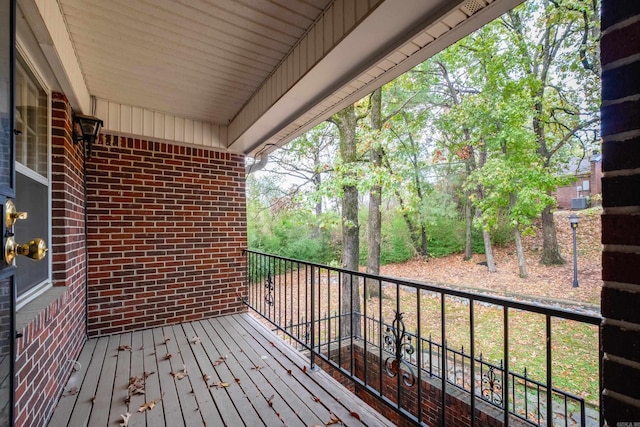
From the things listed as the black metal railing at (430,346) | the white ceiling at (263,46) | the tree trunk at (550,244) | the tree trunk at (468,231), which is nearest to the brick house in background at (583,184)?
the tree trunk at (550,244)

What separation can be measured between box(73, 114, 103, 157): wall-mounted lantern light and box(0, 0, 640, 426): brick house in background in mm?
121

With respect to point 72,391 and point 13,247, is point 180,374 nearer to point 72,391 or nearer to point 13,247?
point 72,391

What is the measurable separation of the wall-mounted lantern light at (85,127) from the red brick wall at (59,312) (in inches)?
4.2

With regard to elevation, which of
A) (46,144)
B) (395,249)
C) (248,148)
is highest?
(248,148)

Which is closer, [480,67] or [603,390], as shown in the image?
[603,390]

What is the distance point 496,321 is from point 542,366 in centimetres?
161

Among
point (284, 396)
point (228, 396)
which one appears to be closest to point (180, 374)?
point (228, 396)

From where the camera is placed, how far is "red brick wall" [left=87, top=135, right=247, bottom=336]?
297 cm

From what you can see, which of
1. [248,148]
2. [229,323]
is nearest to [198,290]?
[229,323]

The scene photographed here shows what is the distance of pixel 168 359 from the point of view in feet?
8.06

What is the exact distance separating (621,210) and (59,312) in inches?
110

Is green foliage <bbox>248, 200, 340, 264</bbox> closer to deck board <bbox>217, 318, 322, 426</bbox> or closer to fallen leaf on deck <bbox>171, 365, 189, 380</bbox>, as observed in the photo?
deck board <bbox>217, 318, 322, 426</bbox>

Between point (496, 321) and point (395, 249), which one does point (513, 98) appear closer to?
point (496, 321)

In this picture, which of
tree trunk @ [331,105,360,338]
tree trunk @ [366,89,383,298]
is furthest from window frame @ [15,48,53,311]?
tree trunk @ [366,89,383,298]
